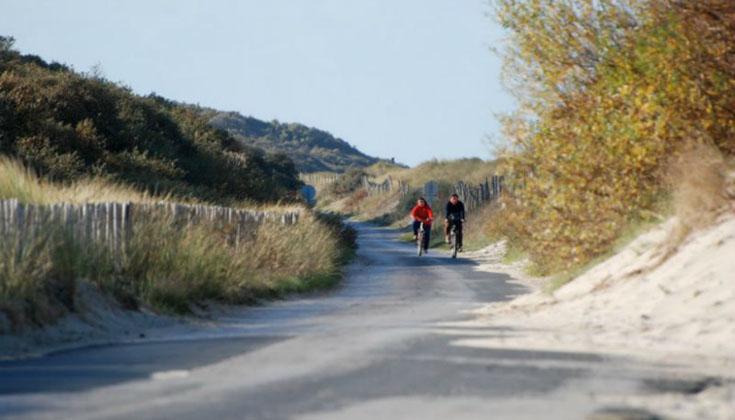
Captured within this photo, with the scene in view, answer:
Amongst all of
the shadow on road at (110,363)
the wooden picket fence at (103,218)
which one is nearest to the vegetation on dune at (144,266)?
the wooden picket fence at (103,218)

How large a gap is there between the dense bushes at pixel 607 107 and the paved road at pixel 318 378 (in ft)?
21.3

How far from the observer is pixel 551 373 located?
10906mm

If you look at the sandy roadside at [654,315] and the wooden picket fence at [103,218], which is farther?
the wooden picket fence at [103,218]

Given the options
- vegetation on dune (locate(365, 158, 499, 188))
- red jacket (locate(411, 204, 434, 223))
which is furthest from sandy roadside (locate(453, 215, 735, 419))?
vegetation on dune (locate(365, 158, 499, 188))

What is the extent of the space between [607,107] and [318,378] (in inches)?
503

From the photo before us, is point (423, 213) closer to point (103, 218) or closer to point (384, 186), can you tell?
point (103, 218)

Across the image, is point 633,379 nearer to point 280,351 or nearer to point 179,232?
point 280,351

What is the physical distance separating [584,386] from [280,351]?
3628 millimetres

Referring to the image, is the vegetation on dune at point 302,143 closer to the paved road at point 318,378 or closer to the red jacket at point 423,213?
the red jacket at point 423,213

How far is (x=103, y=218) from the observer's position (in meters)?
18.8

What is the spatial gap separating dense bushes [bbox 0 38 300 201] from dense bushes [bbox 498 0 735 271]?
9419mm

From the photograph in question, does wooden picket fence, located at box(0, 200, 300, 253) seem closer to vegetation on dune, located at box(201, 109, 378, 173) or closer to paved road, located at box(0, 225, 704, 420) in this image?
paved road, located at box(0, 225, 704, 420)

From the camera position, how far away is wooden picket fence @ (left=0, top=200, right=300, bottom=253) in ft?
52.1

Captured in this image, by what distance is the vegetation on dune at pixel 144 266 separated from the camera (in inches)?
582
